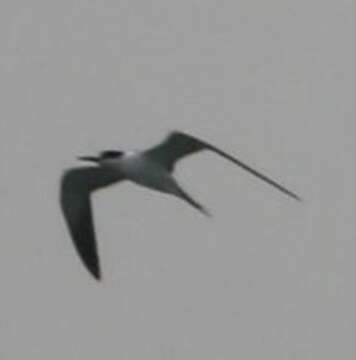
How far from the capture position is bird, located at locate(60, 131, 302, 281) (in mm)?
11047

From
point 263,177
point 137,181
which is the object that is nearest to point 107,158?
point 137,181

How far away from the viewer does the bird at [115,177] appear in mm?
11047

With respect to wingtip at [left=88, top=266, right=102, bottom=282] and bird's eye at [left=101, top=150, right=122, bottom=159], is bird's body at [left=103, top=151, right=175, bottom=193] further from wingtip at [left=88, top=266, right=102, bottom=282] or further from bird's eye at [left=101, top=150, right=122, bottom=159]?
wingtip at [left=88, top=266, right=102, bottom=282]

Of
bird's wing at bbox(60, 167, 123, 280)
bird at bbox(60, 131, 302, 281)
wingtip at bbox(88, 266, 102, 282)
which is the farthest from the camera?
bird's wing at bbox(60, 167, 123, 280)

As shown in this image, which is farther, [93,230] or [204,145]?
[93,230]

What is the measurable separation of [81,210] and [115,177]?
0.33 meters

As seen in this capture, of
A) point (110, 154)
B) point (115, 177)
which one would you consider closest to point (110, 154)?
point (110, 154)

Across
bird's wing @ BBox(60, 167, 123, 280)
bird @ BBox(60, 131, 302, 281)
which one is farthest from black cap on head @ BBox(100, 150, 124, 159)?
bird's wing @ BBox(60, 167, 123, 280)

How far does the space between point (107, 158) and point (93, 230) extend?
3.32 ft

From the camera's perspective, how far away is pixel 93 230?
12148 mm

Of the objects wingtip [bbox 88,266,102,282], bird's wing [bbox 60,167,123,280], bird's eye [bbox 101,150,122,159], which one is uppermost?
bird's eye [bbox 101,150,122,159]

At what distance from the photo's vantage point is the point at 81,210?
12172 millimetres

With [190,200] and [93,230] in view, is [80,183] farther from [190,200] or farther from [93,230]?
[190,200]

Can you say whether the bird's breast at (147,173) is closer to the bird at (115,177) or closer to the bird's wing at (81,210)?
the bird at (115,177)
